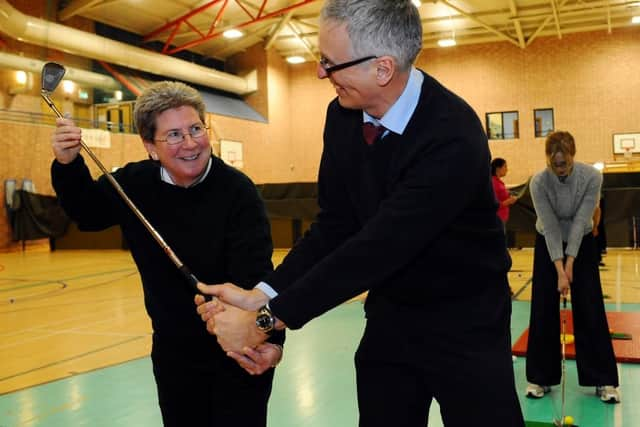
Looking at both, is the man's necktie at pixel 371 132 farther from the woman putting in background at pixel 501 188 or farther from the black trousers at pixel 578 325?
the woman putting in background at pixel 501 188

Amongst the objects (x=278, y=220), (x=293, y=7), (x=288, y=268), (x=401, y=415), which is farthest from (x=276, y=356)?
(x=293, y=7)

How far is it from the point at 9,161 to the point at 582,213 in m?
16.1

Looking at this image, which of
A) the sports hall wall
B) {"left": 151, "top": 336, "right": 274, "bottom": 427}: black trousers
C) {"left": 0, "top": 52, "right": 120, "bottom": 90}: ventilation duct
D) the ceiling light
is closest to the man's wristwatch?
{"left": 151, "top": 336, "right": 274, "bottom": 427}: black trousers

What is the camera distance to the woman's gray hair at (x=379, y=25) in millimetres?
1741

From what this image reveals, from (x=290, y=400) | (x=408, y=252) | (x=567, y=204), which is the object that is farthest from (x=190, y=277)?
(x=567, y=204)

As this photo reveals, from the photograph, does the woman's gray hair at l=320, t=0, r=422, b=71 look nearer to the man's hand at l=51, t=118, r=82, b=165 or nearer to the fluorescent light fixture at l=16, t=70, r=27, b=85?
the man's hand at l=51, t=118, r=82, b=165

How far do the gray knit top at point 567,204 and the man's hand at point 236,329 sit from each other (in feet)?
10.0

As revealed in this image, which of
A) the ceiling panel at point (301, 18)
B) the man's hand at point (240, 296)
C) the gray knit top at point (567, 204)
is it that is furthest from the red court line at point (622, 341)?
the ceiling panel at point (301, 18)

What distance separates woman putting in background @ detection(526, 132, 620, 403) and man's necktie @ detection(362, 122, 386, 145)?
9.23ft

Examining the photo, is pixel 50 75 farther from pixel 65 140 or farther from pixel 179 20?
pixel 179 20

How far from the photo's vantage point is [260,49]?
87.5ft

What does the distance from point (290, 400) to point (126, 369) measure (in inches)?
65.5

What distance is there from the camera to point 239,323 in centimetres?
191

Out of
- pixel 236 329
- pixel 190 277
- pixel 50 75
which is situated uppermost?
pixel 50 75
